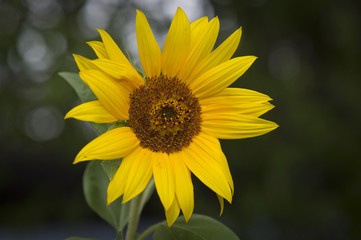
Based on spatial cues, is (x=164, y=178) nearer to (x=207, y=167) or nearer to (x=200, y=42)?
(x=207, y=167)

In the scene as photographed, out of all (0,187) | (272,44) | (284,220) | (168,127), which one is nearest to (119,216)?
(168,127)

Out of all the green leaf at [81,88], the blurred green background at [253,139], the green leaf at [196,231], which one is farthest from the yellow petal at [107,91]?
the blurred green background at [253,139]

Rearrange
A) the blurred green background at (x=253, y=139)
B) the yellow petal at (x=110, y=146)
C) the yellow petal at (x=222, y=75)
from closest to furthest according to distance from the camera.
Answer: the yellow petal at (x=110, y=146)
the yellow petal at (x=222, y=75)
the blurred green background at (x=253, y=139)

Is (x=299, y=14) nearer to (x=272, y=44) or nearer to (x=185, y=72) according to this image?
(x=272, y=44)

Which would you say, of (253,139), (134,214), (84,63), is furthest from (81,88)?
(253,139)

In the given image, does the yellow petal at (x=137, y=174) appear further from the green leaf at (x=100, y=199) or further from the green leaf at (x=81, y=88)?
the green leaf at (x=100, y=199)

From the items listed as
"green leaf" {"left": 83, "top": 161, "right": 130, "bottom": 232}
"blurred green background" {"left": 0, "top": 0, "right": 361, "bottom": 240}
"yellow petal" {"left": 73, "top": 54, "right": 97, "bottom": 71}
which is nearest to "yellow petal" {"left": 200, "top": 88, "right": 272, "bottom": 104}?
"yellow petal" {"left": 73, "top": 54, "right": 97, "bottom": 71}
